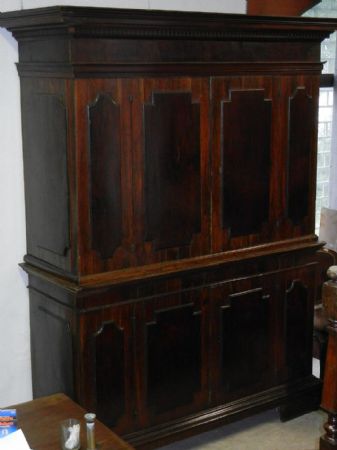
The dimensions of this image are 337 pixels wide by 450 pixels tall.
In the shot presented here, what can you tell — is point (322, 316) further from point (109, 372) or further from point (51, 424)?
point (51, 424)

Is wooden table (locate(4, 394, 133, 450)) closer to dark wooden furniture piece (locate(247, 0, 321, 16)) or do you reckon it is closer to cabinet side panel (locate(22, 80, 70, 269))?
cabinet side panel (locate(22, 80, 70, 269))

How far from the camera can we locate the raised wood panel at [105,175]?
2.77m

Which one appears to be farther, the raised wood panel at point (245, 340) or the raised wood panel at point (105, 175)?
the raised wood panel at point (245, 340)

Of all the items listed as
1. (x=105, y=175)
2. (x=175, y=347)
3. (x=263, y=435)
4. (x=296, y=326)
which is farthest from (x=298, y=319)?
(x=105, y=175)

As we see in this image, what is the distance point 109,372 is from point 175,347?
0.31 meters

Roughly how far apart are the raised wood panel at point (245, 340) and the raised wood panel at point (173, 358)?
6.0 inches

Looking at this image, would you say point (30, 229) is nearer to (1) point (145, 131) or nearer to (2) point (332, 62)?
(1) point (145, 131)

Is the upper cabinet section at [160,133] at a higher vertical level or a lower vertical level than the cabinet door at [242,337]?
higher

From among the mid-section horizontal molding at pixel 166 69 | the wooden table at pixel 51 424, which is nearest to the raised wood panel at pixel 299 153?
the mid-section horizontal molding at pixel 166 69

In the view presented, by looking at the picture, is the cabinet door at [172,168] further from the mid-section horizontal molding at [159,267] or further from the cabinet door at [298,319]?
the cabinet door at [298,319]

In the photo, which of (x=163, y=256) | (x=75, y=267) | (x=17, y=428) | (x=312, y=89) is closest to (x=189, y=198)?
(x=163, y=256)

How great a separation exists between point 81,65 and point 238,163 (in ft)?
2.78

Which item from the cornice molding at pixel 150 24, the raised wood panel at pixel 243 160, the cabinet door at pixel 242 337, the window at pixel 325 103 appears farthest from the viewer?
the window at pixel 325 103

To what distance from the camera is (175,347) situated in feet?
10.3
